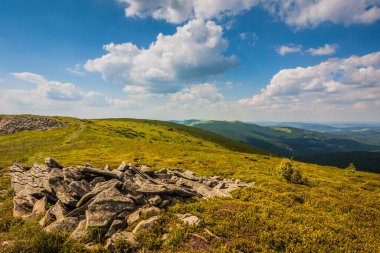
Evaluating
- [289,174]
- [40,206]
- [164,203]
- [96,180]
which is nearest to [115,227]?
[164,203]

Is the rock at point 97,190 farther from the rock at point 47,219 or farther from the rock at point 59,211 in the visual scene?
the rock at point 47,219

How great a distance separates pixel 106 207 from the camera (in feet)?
55.2

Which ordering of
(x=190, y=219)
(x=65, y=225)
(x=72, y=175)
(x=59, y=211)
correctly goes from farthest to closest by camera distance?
(x=72, y=175) < (x=59, y=211) < (x=65, y=225) < (x=190, y=219)

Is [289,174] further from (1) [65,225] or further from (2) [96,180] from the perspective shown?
(1) [65,225]

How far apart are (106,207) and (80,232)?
7.15 feet

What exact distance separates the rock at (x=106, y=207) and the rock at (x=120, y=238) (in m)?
1.41

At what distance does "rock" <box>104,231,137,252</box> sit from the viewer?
13.7 meters

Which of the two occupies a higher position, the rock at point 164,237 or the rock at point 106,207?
the rock at point 106,207

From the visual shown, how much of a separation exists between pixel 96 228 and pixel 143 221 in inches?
114

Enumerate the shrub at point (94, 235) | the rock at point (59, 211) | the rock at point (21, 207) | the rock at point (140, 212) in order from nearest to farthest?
1. the shrub at point (94, 235)
2. the rock at point (140, 212)
3. the rock at point (59, 211)
4. the rock at point (21, 207)

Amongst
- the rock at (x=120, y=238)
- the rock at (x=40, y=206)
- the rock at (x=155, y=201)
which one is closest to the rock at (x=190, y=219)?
the rock at (x=155, y=201)

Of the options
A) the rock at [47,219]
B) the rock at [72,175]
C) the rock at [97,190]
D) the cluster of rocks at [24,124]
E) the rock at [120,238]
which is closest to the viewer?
the rock at [120,238]

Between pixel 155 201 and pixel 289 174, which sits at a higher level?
pixel 155 201

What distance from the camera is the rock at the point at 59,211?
56.8 ft
